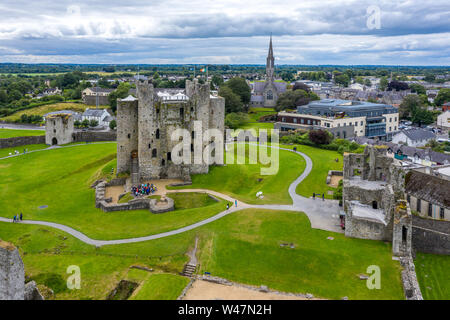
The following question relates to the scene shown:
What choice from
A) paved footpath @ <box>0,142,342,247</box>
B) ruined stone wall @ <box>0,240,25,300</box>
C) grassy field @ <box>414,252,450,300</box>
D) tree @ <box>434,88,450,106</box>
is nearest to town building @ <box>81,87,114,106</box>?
paved footpath @ <box>0,142,342,247</box>

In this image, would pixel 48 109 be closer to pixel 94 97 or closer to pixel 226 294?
pixel 94 97

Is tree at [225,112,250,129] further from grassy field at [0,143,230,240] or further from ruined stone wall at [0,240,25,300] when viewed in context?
ruined stone wall at [0,240,25,300]

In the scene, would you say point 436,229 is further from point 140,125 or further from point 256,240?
point 140,125

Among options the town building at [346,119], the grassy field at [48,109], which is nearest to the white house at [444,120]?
the town building at [346,119]
